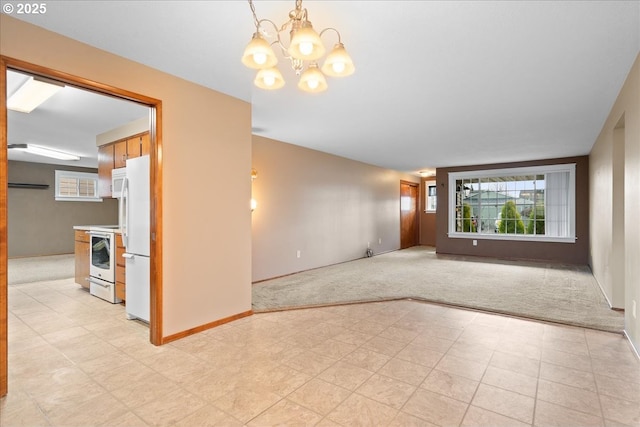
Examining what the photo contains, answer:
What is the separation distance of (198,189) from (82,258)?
2.90 meters

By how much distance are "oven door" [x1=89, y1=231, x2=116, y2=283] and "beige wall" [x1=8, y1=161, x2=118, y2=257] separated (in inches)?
208

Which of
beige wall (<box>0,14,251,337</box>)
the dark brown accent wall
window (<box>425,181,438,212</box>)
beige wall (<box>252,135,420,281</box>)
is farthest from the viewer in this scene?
window (<box>425,181,438,212</box>)

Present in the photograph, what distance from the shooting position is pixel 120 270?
A: 390 centimetres

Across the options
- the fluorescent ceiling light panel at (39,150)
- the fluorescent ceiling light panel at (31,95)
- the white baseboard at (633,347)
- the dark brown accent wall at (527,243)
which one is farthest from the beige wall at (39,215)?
the white baseboard at (633,347)

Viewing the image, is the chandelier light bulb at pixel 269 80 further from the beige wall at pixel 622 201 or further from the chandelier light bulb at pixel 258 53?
the beige wall at pixel 622 201

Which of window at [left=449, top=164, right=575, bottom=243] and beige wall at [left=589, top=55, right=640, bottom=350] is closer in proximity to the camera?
beige wall at [left=589, top=55, right=640, bottom=350]

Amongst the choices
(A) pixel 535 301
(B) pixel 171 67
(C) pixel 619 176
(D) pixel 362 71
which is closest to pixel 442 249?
(A) pixel 535 301

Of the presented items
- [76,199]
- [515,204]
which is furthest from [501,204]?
[76,199]

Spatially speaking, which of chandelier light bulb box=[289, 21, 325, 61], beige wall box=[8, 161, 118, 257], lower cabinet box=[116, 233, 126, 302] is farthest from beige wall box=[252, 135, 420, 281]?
beige wall box=[8, 161, 118, 257]

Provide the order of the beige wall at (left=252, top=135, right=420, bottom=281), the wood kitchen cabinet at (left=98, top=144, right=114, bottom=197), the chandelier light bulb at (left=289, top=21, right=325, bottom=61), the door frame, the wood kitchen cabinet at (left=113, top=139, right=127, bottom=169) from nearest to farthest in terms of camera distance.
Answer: the chandelier light bulb at (left=289, top=21, right=325, bottom=61) → the door frame → the wood kitchen cabinet at (left=113, top=139, right=127, bottom=169) → the wood kitchen cabinet at (left=98, top=144, right=114, bottom=197) → the beige wall at (left=252, top=135, right=420, bottom=281)

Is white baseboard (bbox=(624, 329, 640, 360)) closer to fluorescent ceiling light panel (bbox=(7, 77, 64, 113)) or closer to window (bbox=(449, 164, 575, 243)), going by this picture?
window (bbox=(449, 164, 575, 243))

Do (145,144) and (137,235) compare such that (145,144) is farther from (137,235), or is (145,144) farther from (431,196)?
(431,196)

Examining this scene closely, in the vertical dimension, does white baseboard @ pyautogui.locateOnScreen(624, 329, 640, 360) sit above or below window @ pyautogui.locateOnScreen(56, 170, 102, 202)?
below

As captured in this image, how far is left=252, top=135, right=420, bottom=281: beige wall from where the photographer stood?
5.23 meters
